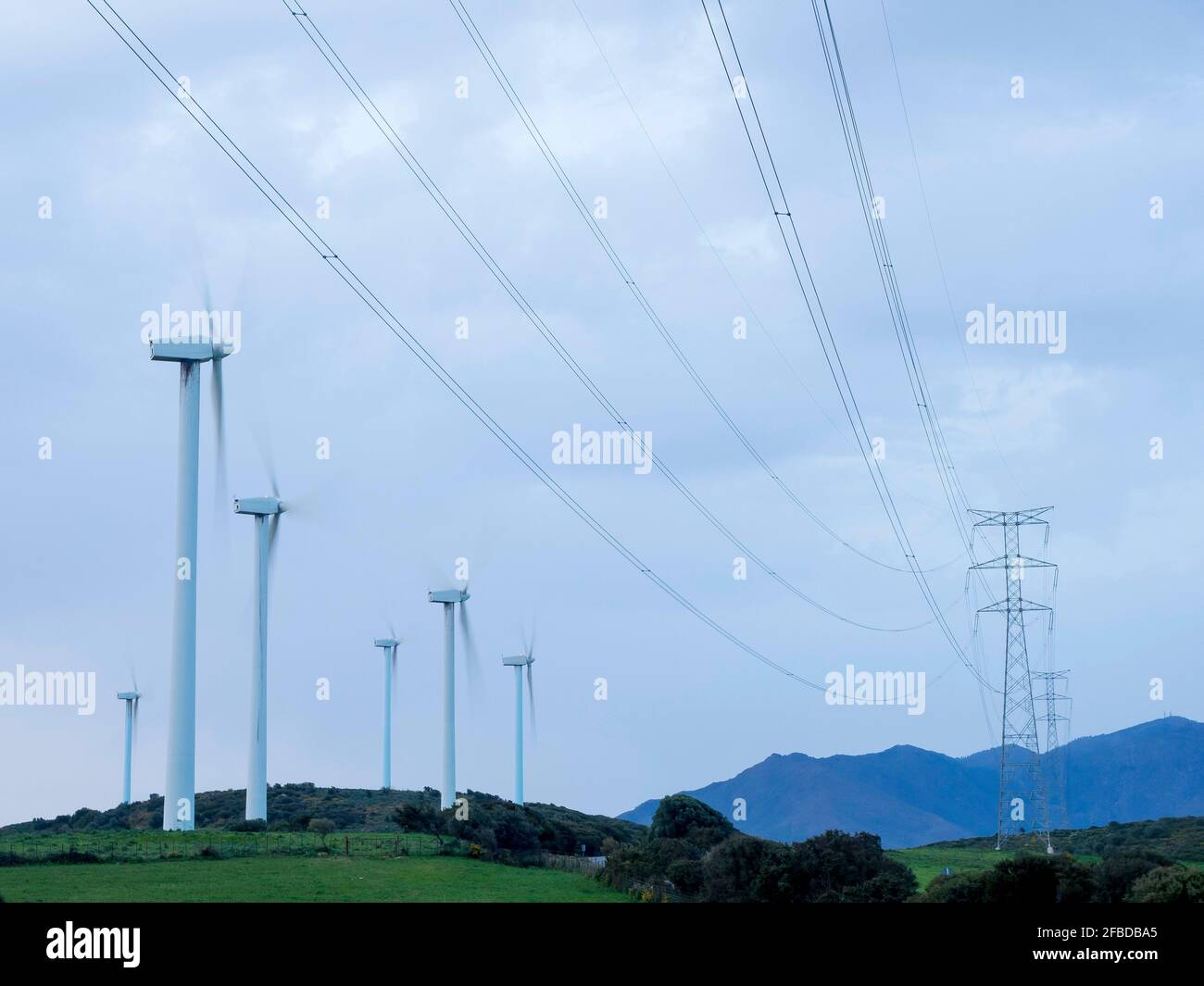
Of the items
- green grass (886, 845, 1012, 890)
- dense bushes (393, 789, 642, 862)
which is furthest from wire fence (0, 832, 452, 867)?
green grass (886, 845, 1012, 890)

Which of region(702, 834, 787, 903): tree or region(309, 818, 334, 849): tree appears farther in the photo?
region(309, 818, 334, 849): tree

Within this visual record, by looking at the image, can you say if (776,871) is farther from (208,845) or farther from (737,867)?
(208,845)

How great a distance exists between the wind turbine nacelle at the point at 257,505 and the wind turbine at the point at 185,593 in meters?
20.5

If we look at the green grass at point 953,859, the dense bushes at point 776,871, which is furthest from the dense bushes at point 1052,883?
the green grass at point 953,859

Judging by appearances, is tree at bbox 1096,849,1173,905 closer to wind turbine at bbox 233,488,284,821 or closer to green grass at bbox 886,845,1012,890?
green grass at bbox 886,845,1012,890

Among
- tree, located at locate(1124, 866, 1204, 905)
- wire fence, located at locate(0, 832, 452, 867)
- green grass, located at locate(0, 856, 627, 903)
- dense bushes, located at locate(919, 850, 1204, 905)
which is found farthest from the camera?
wire fence, located at locate(0, 832, 452, 867)

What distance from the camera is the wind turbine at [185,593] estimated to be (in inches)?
2960

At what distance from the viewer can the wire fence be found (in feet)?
228

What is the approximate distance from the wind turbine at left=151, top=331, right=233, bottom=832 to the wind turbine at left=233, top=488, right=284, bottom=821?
46.5 feet

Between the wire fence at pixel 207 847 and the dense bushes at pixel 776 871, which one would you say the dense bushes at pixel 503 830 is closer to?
the wire fence at pixel 207 847

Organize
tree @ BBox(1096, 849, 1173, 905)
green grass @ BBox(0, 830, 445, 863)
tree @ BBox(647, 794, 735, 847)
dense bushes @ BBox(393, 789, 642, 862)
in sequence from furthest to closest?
tree @ BBox(647, 794, 735, 847) < dense bushes @ BBox(393, 789, 642, 862) < green grass @ BBox(0, 830, 445, 863) < tree @ BBox(1096, 849, 1173, 905)
